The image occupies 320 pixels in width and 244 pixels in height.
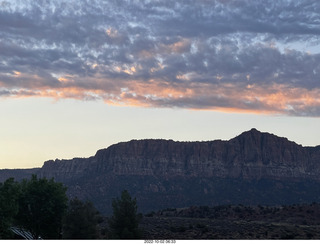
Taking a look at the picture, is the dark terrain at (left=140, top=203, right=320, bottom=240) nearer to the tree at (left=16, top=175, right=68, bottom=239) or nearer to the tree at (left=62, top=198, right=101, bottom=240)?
the tree at (left=16, top=175, right=68, bottom=239)

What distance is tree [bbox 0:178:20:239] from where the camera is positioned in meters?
53.5

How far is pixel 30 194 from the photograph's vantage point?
60.9 meters

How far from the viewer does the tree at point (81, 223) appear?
47625mm

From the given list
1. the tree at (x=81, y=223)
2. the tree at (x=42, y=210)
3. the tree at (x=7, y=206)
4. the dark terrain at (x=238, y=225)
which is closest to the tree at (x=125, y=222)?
the tree at (x=81, y=223)

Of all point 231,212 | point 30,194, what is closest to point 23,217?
point 30,194

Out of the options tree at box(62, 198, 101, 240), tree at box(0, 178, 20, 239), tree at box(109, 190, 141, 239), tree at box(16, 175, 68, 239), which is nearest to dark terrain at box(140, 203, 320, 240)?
tree at box(16, 175, 68, 239)

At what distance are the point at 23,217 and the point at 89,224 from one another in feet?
49.2

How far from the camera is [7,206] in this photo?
54.2 m

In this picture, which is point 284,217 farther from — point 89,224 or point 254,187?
point 254,187

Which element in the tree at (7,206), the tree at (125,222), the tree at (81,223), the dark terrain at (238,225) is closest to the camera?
the tree at (81,223)

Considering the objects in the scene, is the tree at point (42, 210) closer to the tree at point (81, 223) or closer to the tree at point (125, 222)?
the tree at point (81, 223)

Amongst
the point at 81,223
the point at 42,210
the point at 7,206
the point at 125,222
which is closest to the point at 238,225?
the point at 42,210

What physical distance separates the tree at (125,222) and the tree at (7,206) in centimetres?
1123

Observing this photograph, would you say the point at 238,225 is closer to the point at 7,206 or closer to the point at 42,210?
the point at 42,210
